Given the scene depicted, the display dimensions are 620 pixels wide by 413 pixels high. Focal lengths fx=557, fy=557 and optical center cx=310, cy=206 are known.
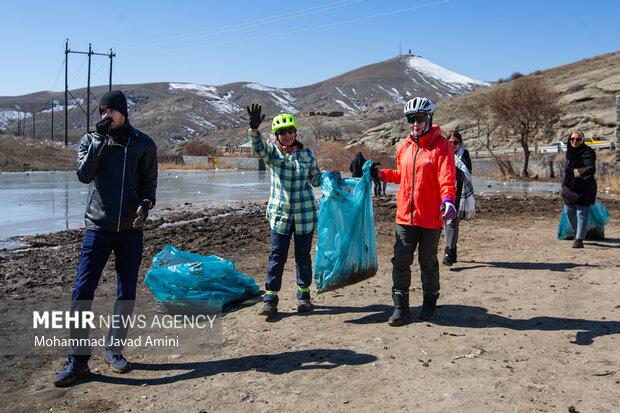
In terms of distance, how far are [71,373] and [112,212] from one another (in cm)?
106

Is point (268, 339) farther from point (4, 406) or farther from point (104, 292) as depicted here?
point (104, 292)

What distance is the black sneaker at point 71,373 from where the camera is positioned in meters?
3.54

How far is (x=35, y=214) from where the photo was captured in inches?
482

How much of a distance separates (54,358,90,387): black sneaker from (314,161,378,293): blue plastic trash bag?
2063 mm

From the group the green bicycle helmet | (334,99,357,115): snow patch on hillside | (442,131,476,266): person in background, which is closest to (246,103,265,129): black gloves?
the green bicycle helmet

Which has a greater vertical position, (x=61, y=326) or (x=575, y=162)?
(x=575, y=162)

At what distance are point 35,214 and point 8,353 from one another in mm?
8948

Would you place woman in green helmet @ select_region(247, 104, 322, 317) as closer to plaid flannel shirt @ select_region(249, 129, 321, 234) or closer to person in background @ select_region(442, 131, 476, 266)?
plaid flannel shirt @ select_region(249, 129, 321, 234)

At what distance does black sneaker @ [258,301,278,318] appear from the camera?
4.78 metres

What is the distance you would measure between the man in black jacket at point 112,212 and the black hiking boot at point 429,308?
7.54ft

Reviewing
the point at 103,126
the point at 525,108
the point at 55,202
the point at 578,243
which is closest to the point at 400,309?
the point at 103,126

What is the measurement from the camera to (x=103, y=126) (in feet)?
11.8

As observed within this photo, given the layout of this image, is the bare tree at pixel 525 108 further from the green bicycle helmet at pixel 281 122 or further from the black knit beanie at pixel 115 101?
the black knit beanie at pixel 115 101

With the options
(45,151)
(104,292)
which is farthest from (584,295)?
(45,151)
